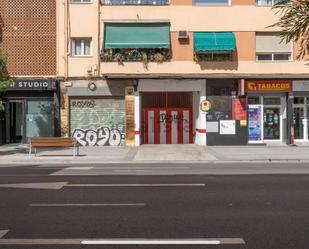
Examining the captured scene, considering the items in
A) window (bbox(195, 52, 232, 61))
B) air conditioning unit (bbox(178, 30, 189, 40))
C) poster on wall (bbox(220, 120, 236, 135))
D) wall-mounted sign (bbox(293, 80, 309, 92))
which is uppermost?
air conditioning unit (bbox(178, 30, 189, 40))

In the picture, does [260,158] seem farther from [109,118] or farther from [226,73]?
[109,118]

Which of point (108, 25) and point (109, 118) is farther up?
point (108, 25)

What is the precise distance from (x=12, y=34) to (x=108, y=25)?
4.97 meters

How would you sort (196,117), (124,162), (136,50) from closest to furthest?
(124,162) → (136,50) → (196,117)

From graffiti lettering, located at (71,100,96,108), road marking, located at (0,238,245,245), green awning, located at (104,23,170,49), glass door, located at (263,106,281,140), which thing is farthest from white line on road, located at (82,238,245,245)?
glass door, located at (263,106,281,140)

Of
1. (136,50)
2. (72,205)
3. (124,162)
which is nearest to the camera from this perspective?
(72,205)

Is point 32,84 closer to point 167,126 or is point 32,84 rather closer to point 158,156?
point 167,126

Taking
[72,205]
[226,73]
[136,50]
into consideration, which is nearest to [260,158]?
[226,73]

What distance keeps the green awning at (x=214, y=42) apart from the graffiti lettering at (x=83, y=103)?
233 inches

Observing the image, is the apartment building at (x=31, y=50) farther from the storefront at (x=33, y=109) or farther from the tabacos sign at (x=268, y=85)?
the tabacos sign at (x=268, y=85)

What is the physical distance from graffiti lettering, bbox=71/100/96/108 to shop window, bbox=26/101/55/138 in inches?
45.5

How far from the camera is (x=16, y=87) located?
28.5 m

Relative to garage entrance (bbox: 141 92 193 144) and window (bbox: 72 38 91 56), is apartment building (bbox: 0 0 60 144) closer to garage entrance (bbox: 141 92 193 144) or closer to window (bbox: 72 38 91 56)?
window (bbox: 72 38 91 56)

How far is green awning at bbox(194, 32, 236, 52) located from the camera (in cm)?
2719
